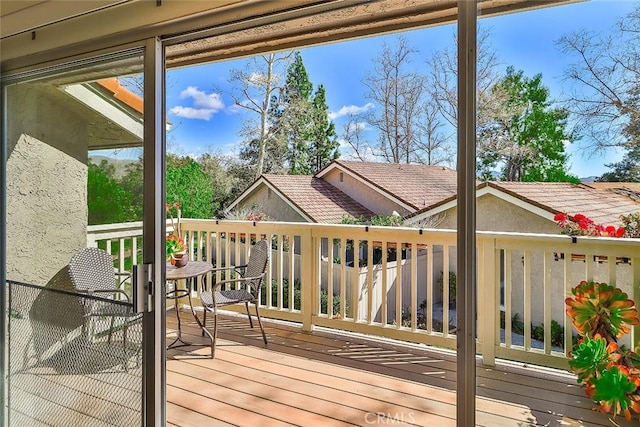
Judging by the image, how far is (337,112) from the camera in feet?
13.6

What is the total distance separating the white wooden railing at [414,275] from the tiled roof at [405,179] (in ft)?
0.94

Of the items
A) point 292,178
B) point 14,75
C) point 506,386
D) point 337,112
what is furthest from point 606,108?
point 292,178

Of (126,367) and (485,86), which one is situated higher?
(485,86)

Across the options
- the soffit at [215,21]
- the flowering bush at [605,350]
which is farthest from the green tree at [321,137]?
the flowering bush at [605,350]

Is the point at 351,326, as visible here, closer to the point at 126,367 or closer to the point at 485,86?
the point at 126,367

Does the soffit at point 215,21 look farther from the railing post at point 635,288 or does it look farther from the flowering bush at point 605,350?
the flowering bush at point 605,350

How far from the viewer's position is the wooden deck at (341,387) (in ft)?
6.65

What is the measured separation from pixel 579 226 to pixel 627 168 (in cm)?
36

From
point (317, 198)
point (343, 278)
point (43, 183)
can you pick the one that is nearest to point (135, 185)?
point (43, 183)

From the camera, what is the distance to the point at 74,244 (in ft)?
6.28

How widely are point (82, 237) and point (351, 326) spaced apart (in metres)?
2.46

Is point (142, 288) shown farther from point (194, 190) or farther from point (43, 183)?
point (194, 190)

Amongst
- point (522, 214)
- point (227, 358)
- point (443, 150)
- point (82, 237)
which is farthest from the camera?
point (227, 358)
